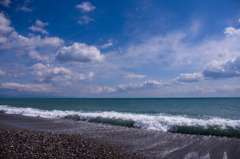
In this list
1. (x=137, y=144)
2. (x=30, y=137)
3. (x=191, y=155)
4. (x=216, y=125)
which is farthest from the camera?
(x=216, y=125)

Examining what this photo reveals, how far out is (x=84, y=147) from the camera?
6238 mm

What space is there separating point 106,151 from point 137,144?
87.8 inches

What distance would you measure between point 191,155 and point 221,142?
304 cm

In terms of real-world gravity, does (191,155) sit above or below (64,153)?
below

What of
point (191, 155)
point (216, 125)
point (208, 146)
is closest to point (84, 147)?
point (191, 155)

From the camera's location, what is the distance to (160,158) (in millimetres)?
6223

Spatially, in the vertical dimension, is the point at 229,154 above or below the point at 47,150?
below

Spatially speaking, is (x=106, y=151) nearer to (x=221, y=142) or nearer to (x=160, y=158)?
(x=160, y=158)

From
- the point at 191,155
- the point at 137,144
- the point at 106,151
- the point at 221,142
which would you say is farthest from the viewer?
the point at 221,142

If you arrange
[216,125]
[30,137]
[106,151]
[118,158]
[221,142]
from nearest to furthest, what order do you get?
[118,158]
[106,151]
[30,137]
[221,142]
[216,125]

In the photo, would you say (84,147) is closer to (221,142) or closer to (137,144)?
(137,144)

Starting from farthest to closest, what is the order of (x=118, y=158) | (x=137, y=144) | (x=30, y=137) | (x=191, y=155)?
(x=137, y=144)
(x=30, y=137)
(x=191, y=155)
(x=118, y=158)

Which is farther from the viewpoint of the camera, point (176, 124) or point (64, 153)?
point (176, 124)

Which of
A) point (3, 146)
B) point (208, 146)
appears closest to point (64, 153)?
point (3, 146)
